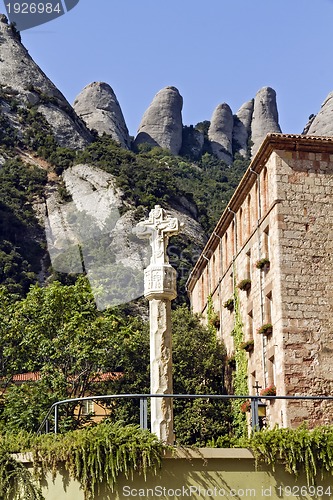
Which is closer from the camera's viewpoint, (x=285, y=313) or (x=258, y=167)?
(x=285, y=313)

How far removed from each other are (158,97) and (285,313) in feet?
315

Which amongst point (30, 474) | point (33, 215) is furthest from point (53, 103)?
point (30, 474)

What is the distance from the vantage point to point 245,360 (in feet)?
116

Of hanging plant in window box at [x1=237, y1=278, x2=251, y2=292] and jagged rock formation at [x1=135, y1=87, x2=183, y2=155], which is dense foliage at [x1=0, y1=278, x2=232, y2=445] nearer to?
hanging plant in window box at [x1=237, y1=278, x2=251, y2=292]

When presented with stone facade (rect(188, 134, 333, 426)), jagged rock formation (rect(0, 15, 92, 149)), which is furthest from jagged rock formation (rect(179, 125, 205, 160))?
stone facade (rect(188, 134, 333, 426))

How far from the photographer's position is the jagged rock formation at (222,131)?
124m

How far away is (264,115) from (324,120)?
4708 cm

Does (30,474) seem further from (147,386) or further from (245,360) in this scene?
(147,386)

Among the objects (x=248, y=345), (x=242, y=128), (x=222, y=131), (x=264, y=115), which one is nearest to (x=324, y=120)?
(x=222, y=131)

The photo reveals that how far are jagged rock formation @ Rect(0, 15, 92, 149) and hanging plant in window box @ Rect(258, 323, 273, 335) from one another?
63085 millimetres

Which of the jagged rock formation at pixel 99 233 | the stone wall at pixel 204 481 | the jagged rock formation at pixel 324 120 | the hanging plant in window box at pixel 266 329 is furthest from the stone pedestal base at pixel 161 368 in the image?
the jagged rock formation at pixel 324 120

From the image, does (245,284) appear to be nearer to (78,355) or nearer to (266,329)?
(266,329)

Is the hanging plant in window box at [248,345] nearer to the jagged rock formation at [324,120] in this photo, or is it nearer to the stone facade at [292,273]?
the stone facade at [292,273]

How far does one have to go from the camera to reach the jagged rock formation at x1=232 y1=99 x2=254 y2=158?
12825cm
